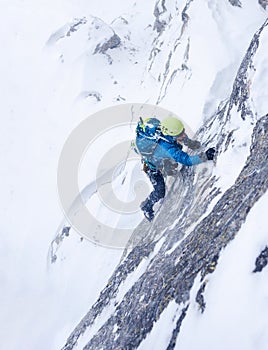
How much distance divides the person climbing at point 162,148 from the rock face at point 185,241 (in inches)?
15.9

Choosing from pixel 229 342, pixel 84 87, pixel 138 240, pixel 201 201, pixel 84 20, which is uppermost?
pixel 84 20

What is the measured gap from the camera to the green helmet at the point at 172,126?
919cm

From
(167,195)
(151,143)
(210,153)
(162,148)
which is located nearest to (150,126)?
Result: (151,143)

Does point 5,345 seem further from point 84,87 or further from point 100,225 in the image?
point 84,87

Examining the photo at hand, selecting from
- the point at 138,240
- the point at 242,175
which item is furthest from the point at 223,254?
the point at 138,240

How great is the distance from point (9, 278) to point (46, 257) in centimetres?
393

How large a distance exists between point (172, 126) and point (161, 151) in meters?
0.76

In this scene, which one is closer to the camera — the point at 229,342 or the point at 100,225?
the point at 229,342

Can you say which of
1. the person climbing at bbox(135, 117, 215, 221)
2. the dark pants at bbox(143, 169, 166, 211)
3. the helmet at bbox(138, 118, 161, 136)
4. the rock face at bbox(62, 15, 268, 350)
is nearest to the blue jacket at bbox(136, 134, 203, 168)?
the person climbing at bbox(135, 117, 215, 221)

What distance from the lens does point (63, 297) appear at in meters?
19.1

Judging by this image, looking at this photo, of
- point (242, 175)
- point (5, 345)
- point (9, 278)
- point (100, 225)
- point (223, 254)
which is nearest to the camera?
point (223, 254)

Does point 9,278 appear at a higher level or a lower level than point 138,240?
higher

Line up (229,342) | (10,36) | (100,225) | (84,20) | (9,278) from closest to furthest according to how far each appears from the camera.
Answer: (229,342) → (100,225) → (9,278) → (84,20) → (10,36)

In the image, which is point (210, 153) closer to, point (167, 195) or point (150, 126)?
point (150, 126)
